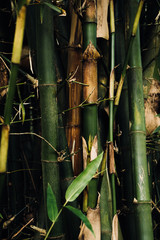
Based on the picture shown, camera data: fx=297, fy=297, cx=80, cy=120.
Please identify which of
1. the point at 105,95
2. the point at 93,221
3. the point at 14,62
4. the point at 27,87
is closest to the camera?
the point at 14,62

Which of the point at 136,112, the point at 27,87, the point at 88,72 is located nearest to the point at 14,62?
the point at 88,72

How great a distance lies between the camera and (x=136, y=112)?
74 cm

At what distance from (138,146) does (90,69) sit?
0.71 ft

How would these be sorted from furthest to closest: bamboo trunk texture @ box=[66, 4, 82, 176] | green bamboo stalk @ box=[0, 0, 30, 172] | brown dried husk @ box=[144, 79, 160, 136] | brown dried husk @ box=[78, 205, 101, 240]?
brown dried husk @ box=[144, 79, 160, 136] < bamboo trunk texture @ box=[66, 4, 82, 176] < brown dried husk @ box=[78, 205, 101, 240] < green bamboo stalk @ box=[0, 0, 30, 172]

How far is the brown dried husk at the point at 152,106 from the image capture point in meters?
0.90

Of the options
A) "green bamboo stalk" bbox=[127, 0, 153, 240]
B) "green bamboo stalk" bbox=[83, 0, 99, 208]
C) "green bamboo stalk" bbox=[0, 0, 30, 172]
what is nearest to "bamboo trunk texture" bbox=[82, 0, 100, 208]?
"green bamboo stalk" bbox=[83, 0, 99, 208]

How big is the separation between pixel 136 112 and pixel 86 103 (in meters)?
0.14

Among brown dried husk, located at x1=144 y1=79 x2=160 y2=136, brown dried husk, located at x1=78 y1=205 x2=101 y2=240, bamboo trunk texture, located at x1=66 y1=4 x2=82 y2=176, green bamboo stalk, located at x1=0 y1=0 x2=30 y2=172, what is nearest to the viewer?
green bamboo stalk, located at x1=0 y1=0 x2=30 y2=172

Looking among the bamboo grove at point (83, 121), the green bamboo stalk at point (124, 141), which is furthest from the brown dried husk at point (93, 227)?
the green bamboo stalk at point (124, 141)

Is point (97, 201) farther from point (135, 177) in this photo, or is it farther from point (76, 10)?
point (76, 10)

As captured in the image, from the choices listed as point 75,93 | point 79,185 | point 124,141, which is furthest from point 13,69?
point 124,141

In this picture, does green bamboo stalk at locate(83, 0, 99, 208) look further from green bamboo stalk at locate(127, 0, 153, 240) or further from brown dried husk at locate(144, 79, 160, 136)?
brown dried husk at locate(144, 79, 160, 136)

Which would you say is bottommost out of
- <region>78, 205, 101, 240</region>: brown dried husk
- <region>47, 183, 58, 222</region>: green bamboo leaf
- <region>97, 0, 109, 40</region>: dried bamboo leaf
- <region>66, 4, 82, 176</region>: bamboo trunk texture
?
<region>78, 205, 101, 240</region>: brown dried husk

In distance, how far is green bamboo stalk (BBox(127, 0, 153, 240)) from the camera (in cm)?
68
